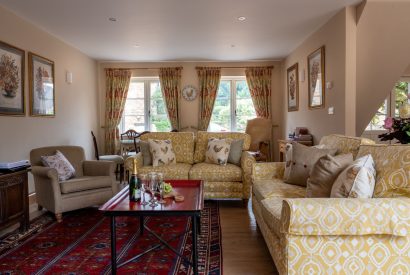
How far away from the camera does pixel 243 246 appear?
2.69 meters

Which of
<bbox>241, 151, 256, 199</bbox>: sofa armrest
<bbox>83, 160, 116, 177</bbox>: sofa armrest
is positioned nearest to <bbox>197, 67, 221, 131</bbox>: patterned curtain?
<bbox>241, 151, 256, 199</bbox>: sofa armrest

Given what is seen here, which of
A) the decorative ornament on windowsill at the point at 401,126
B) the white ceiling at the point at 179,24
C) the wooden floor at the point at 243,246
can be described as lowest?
the wooden floor at the point at 243,246

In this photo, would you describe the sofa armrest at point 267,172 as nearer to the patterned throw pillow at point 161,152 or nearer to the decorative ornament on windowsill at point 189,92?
the patterned throw pillow at point 161,152

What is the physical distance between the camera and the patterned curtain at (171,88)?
694 cm

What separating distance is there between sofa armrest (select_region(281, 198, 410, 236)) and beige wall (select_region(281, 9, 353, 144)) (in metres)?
2.47

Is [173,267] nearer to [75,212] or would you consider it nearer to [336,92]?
[75,212]

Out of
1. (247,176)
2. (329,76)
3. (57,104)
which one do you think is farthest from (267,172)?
(57,104)

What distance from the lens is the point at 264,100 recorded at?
7004mm

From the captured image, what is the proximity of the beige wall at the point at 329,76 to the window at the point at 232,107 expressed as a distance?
67.7 inches

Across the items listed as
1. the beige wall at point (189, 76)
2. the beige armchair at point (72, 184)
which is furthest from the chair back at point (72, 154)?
the beige wall at point (189, 76)

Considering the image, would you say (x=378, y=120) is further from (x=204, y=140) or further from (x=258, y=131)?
(x=204, y=140)

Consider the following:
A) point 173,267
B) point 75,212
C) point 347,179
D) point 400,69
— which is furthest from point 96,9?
point 400,69

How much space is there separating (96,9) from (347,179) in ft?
11.2

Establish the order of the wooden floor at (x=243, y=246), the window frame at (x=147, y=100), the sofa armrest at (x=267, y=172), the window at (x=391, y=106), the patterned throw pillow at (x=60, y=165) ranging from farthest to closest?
1. the window frame at (x=147, y=100)
2. the window at (x=391, y=106)
3. the patterned throw pillow at (x=60, y=165)
4. the sofa armrest at (x=267, y=172)
5. the wooden floor at (x=243, y=246)
